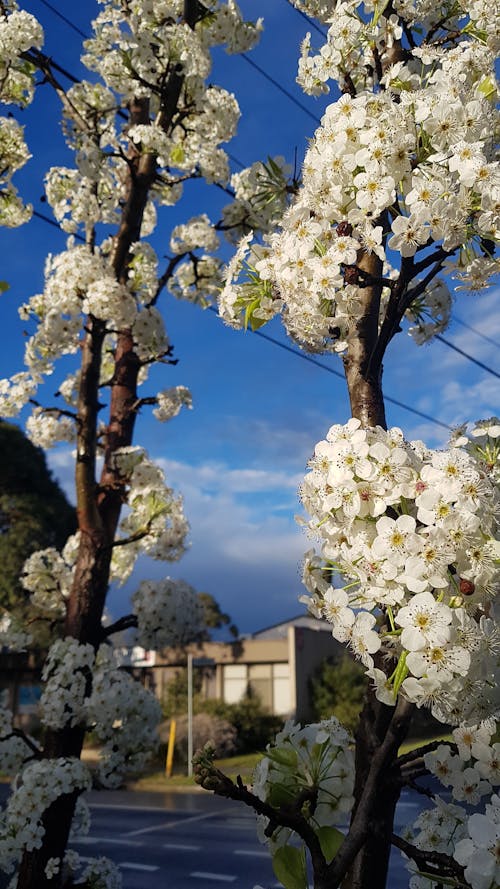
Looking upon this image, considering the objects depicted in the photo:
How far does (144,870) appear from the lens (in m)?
10.4

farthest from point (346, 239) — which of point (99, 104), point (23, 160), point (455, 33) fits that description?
point (99, 104)

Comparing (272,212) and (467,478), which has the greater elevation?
(272,212)

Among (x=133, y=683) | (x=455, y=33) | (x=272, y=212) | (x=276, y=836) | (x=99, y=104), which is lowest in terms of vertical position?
(x=276, y=836)

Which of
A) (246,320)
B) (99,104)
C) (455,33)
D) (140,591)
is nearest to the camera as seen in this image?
(246,320)

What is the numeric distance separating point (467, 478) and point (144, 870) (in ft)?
34.9

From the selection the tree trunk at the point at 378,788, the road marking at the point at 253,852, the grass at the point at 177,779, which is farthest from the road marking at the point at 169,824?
the tree trunk at the point at 378,788

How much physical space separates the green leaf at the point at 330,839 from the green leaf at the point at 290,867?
0.17 ft

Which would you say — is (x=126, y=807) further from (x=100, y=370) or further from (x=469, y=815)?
(x=469, y=815)

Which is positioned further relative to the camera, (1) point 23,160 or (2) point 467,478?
(1) point 23,160

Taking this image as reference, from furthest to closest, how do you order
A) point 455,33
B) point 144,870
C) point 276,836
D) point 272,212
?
point 144,870 < point 272,212 < point 455,33 < point 276,836

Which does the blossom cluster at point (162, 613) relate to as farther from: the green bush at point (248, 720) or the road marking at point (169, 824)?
the green bush at point (248, 720)

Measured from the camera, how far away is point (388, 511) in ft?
6.11

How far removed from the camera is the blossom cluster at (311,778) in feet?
5.66

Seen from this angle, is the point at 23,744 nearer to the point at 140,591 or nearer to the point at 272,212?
the point at 140,591
